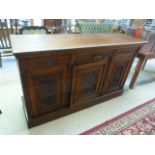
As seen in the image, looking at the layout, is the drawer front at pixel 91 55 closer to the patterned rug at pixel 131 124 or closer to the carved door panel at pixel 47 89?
the carved door panel at pixel 47 89

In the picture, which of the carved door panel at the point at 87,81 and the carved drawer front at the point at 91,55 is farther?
the carved door panel at the point at 87,81

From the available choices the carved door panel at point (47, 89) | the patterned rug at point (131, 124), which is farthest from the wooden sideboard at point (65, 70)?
the patterned rug at point (131, 124)

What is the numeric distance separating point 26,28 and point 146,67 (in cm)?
264

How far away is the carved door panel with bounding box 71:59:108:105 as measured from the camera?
4.49 feet

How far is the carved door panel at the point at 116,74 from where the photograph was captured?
1.62 m

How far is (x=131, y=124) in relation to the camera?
62.4 inches

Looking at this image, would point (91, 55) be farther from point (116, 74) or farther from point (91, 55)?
point (116, 74)

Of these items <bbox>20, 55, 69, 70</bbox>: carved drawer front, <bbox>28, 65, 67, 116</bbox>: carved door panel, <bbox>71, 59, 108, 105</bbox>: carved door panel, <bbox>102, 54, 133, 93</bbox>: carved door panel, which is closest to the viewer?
<bbox>20, 55, 69, 70</bbox>: carved drawer front

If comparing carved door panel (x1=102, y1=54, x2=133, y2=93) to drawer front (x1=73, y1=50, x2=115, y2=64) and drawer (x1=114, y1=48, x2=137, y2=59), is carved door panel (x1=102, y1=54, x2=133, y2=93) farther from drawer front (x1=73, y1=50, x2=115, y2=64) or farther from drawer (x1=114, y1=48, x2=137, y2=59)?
drawer front (x1=73, y1=50, x2=115, y2=64)

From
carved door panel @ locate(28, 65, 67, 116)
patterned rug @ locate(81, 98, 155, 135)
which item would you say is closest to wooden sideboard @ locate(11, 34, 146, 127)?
carved door panel @ locate(28, 65, 67, 116)

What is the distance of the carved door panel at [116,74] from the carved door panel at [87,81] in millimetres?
113
